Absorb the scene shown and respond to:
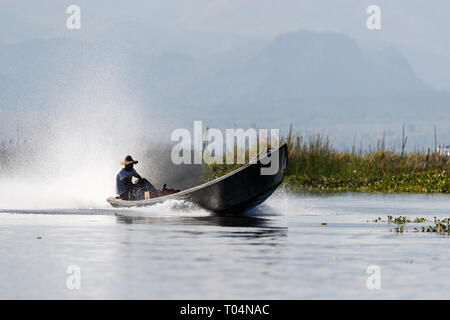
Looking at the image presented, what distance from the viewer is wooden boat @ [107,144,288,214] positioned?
22.4 metres

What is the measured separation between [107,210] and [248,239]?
908cm

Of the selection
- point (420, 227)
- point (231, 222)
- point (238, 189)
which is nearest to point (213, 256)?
point (231, 222)

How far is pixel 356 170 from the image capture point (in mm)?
39906

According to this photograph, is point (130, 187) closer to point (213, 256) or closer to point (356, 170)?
point (213, 256)

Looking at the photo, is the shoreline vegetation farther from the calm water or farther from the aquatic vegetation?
the aquatic vegetation

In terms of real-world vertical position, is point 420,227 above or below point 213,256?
above

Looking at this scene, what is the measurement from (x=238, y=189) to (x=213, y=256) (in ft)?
25.0

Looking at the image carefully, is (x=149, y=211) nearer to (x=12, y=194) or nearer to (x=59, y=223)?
(x=59, y=223)

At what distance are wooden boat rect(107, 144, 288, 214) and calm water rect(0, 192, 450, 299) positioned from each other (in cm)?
34

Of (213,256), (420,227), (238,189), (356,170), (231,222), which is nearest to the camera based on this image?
(213,256)

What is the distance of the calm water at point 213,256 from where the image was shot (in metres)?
12.3

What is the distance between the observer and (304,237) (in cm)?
1814

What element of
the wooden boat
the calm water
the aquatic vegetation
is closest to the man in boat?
the calm water

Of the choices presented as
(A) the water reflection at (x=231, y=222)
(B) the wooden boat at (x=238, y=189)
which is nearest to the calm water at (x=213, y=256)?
(A) the water reflection at (x=231, y=222)
